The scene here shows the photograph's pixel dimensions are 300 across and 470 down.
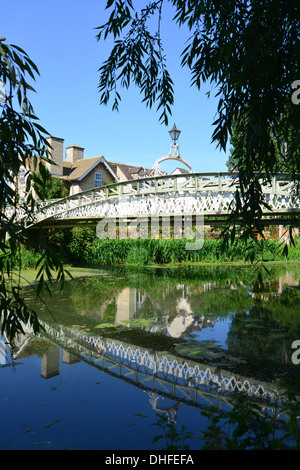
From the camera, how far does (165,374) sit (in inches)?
168

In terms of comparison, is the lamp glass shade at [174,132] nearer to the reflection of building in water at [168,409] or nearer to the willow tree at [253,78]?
the willow tree at [253,78]

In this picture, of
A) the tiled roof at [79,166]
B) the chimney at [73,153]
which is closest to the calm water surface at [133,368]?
the tiled roof at [79,166]

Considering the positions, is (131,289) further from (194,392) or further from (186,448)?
(186,448)

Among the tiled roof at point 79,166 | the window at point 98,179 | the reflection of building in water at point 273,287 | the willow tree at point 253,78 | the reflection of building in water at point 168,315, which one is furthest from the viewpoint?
the window at point 98,179

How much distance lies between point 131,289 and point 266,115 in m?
8.86

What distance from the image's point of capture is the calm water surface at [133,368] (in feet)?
10.1

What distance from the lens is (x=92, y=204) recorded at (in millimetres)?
15438

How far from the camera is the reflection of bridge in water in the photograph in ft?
12.0

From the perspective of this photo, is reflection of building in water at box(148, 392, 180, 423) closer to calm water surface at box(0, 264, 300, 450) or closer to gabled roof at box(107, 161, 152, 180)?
calm water surface at box(0, 264, 300, 450)

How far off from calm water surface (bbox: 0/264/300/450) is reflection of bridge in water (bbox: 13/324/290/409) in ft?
0.04

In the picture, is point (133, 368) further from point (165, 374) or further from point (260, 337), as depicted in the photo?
point (260, 337)

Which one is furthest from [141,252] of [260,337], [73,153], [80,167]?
[73,153]

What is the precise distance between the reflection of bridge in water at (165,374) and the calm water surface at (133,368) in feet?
0.04
